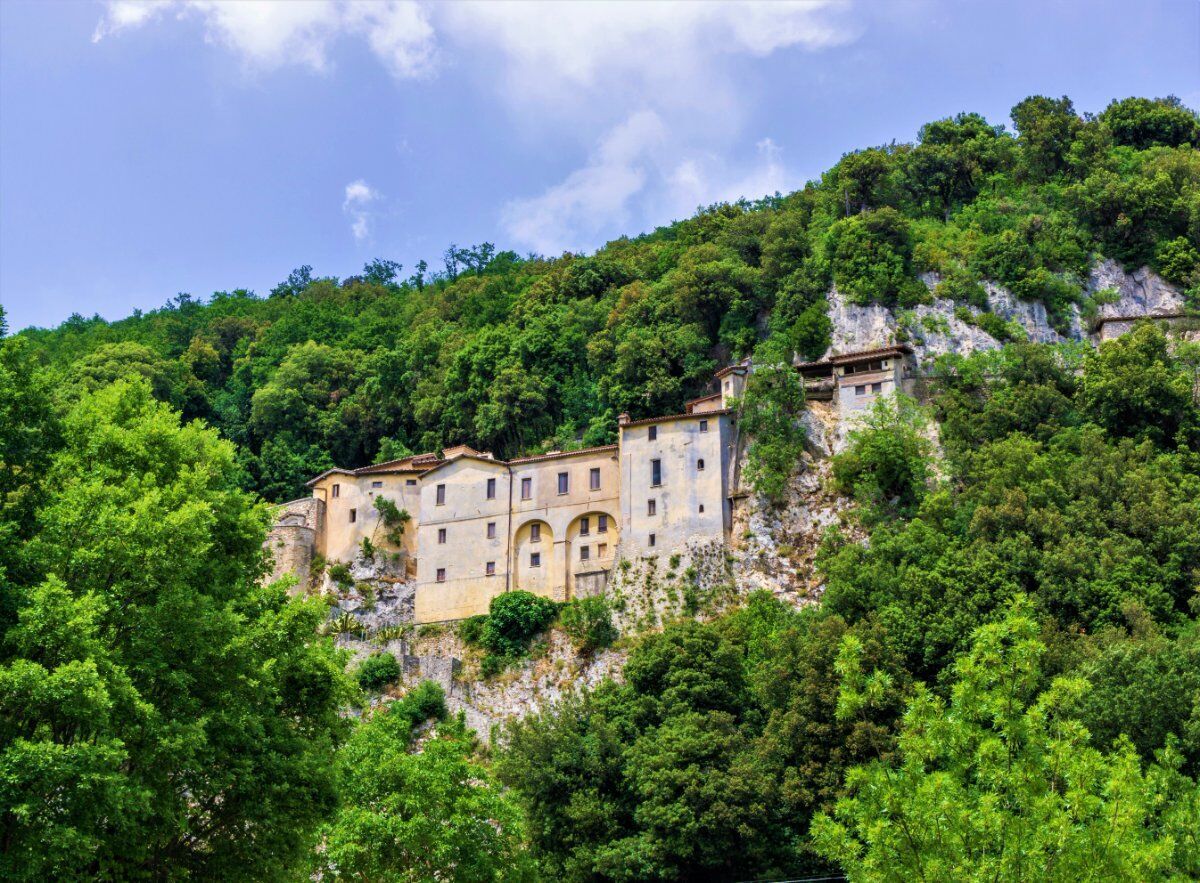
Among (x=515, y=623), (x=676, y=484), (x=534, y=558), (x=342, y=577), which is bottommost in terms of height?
(x=515, y=623)

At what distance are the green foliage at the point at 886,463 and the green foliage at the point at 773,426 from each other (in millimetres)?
2396

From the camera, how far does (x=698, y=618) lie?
190ft

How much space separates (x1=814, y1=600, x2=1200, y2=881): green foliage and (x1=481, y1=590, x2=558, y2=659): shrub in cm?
3679

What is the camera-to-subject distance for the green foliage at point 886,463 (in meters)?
60.0

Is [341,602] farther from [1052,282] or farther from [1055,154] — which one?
[1055,154]

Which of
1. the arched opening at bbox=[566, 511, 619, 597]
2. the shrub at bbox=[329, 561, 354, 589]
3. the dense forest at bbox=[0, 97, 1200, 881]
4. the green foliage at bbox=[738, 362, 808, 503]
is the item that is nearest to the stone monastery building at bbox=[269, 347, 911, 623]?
the arched opening at bbox=[566, 511, 619, 597]

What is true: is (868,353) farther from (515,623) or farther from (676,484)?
(515,623)

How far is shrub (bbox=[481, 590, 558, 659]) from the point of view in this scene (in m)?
59.8

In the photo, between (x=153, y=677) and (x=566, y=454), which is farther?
(x=566, y=454)

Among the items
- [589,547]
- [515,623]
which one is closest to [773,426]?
[589,547]

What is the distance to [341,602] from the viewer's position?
213 feet

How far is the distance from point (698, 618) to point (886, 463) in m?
11.1

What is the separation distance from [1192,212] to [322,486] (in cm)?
4795

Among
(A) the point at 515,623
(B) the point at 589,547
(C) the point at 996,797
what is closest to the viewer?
(C) the point at 996,797
